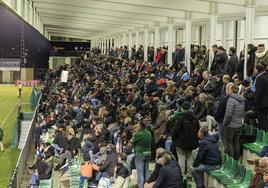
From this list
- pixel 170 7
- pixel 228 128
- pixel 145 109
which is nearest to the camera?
pixel 228 128

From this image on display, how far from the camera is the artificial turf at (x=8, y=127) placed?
18.8 m

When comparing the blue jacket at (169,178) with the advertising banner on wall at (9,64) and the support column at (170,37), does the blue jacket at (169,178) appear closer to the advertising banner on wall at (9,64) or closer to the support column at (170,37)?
the advertising banner on wall at (9,64)

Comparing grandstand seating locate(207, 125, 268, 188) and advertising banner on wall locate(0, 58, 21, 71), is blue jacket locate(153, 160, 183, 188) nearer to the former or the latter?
grandstand seating locate(207, 125, 268, 188)

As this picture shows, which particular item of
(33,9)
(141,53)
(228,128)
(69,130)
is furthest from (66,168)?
(33,9)

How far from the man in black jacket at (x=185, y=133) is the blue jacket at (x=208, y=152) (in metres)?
0.81

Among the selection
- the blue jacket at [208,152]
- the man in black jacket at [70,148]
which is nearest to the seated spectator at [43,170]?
the man in black jacket at [70,148]

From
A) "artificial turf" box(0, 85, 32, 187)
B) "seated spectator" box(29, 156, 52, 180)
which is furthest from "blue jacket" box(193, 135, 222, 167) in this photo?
"artificial turf" box(0, 85, 32, 187)

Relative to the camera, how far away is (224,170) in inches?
383

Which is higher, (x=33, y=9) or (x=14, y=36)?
(x=33, y=9)

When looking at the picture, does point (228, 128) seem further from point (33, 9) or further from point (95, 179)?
point (33, 9)

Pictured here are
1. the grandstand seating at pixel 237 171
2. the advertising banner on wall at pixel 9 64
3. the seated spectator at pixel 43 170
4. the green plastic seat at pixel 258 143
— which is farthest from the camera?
the advertising banner on wall at pixel 9 64

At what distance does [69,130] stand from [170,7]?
8.57 m

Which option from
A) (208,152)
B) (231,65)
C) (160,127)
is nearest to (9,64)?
(231,65)

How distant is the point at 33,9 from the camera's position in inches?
1467
